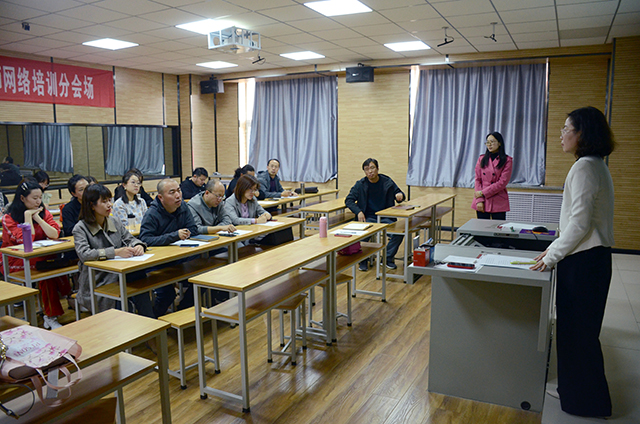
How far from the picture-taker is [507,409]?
2588 millimetres

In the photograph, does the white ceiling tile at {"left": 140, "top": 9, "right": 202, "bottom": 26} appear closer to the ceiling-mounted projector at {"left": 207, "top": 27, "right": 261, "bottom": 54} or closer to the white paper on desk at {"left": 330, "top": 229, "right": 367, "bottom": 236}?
the ceiling-mounted projector at {"left": 207, "top": 27, "right": 261, "bottom": 54}

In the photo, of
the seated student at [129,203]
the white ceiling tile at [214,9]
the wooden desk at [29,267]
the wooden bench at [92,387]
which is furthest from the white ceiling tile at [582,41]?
the wooden bench at [92,387]

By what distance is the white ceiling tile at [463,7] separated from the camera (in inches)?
183

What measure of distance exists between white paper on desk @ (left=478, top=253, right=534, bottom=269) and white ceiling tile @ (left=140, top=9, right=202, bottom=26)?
160 inches

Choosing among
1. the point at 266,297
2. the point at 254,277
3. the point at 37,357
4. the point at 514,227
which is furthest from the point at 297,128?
the point at 37,357

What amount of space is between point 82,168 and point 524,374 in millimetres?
7543

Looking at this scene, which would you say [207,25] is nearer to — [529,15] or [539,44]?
[529,15]

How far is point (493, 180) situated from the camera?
5281mm

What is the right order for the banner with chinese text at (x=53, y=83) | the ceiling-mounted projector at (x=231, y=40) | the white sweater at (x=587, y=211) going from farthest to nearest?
the banner with chinese text at (x=53, y=83), the ceiling-mounted projector at (x=231, y=40), the white sweater at (x=587, y=211)

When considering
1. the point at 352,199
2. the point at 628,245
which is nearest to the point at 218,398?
the point at 352,199

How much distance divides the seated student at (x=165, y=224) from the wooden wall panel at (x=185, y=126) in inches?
236

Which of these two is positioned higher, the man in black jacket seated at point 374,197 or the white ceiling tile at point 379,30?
the white ceiling tile at point 379,30

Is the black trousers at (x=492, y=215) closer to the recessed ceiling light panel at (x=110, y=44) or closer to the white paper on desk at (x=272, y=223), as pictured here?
the white paper on desk at (x=272, y=223)

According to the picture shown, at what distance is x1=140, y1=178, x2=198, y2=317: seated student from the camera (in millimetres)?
3717
